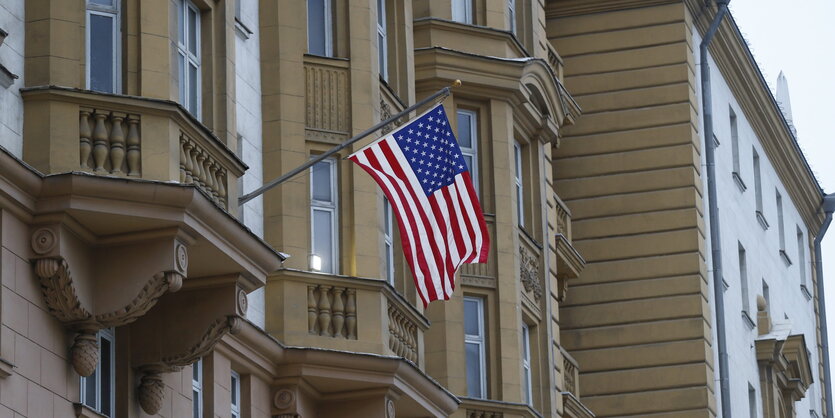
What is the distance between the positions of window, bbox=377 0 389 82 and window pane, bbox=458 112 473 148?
14.3 feet

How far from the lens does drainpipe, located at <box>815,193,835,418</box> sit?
216 feet

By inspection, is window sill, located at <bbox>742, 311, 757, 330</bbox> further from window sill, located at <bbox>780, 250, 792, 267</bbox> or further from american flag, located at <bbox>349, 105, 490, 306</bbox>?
american flag, located at <bbox>349, 105, 490, 306</bbox>

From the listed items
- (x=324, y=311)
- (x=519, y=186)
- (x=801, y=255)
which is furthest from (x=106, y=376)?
(x=801, y=255)

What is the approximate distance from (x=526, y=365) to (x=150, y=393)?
47.1 ft

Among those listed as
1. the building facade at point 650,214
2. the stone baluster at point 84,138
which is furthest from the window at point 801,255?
the stone baluster at point 84,138

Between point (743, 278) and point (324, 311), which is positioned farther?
point (743, 278)

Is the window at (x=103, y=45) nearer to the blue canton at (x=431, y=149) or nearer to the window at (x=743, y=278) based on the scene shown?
the blue canton at (x=431, y=149)

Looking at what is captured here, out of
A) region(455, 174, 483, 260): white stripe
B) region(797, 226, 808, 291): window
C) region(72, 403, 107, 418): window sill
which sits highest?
region(797, 226, 808, 291): window

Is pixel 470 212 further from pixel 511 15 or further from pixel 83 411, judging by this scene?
pixel 511 15

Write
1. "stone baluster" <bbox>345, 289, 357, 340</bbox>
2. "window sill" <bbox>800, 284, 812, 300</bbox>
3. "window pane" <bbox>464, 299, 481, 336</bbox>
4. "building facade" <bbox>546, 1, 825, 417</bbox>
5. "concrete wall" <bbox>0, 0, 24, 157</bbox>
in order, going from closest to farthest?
1. "concrete wall" <bbox>0, 0, 24, 157</bbox>
2. "stone baluster" <bbox>345, 289, 357, 340</bbox>
3. "window pane" <bbox>464, 299, 481, 336</bbox>
4. "building facade" <bbox>546, 1, 825, 417</bbox>
5. "window sill" <bbox>800, 284, 812, 300</bbox>

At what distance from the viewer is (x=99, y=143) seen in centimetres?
2348

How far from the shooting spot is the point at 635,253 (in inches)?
1978

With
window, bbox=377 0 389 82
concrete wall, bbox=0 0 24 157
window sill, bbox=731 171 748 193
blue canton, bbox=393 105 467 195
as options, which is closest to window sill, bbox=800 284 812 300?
window sill, bbox=731 171 748 193

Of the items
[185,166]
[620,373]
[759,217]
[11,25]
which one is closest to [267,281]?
[185,166]
